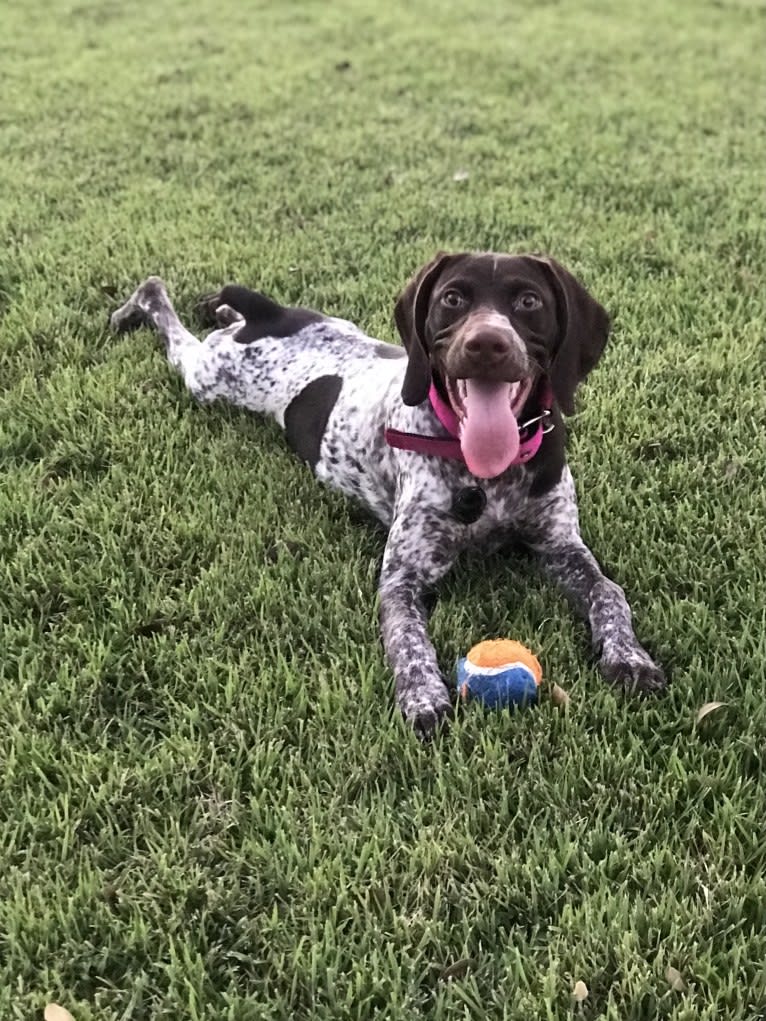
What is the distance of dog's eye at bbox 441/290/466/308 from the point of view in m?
3.29

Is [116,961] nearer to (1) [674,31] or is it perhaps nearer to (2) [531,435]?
(2) [531,435]

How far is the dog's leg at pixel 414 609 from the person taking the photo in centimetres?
283

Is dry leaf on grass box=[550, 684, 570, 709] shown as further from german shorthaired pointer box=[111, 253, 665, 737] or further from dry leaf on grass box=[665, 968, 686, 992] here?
dry leaf on grass box=[665, 968, 686, 992]

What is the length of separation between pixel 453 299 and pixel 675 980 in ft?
6.94

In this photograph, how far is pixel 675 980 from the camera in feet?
6.93

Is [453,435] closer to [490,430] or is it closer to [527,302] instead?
[490,430]

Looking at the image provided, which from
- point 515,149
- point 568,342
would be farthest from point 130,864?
point 515,149

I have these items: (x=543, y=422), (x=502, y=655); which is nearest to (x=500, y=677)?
(x=502, y=655)

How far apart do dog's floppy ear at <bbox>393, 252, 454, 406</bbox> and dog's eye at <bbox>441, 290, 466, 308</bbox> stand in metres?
0.12

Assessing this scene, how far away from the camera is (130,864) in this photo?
95.3 inches

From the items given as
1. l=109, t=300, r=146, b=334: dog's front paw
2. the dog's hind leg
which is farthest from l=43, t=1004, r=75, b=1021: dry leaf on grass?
l=109, t=300, r=146, b=334: dog's front paw

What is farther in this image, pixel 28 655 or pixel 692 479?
pixel 692 479

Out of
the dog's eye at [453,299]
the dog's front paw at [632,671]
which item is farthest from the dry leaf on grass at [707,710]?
the dog's eye at [453,299]

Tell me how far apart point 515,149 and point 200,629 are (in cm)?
568
